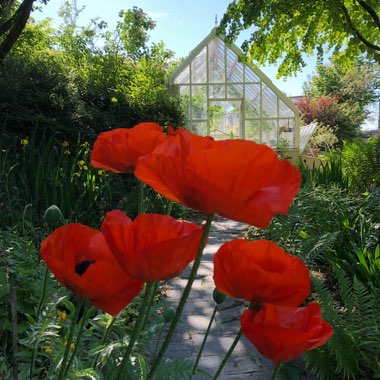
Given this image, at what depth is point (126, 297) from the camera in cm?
54

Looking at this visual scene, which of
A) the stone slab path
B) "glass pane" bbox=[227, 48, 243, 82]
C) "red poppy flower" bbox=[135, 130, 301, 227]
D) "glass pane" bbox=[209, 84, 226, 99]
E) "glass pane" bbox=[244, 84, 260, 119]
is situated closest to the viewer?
"red poppy flower" bbox=[135, 130, 301, 227]

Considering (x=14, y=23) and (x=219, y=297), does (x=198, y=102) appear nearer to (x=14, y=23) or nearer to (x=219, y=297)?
(x=14, y=23)

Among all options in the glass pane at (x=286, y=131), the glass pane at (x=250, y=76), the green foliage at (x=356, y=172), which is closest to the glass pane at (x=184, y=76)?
the glass pane at (x=250, y=76)

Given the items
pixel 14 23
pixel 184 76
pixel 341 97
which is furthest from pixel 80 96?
pixel 341 97

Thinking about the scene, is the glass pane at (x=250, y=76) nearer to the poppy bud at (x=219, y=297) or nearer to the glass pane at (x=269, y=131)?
the glass pane at (x=269, y=131)

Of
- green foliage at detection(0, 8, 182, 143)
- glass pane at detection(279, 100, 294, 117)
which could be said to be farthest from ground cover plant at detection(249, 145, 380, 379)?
glass pane at detection(279, 100, 294, 117)

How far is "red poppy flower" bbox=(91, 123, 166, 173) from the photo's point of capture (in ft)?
2.19

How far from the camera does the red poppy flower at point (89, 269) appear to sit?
515 millimetres

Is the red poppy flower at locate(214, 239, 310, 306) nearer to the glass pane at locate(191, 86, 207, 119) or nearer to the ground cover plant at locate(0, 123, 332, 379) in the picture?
the ground cover plant at locate(0, 123, 332, 379)

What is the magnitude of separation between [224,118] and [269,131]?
1.57 meters

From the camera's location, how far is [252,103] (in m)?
13.9

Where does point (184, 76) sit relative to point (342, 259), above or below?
above

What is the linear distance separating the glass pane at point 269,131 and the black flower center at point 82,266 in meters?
13.7

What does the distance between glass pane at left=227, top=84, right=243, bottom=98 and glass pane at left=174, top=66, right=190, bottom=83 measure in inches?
55.1
